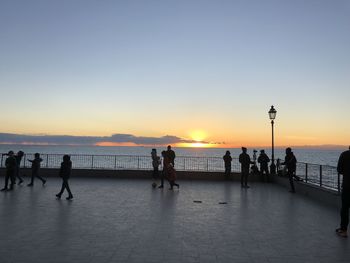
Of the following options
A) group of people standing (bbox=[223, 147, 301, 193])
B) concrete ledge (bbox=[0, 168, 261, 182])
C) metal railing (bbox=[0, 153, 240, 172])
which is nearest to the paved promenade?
group of people standing (bbox=[223, 147, 301, 193])

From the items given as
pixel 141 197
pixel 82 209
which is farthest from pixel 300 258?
pixel 141 197

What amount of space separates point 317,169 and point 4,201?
37.1 ft

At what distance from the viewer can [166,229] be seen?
833cm

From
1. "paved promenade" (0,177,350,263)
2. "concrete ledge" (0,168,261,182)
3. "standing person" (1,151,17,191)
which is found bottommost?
"paved promenade" (0,177,350,263)

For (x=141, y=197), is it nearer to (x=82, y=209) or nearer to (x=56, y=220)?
(x=82, y=209)

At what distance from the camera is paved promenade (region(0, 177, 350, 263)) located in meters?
6.34

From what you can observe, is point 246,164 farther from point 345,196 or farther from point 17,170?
→ point 17,170

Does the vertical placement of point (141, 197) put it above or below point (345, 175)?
below

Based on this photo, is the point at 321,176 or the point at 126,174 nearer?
the point at 321,176

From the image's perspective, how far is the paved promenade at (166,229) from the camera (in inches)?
250

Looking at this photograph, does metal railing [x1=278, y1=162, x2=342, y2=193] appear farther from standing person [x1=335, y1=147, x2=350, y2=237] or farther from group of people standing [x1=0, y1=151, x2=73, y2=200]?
group of people standing [x1=0, y1=151, x2=73, y2=200]

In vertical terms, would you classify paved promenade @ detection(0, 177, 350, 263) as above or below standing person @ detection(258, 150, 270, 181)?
below

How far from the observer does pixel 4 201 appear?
1192 cm

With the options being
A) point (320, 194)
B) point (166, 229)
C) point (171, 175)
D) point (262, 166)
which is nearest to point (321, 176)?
point (320, 194)
